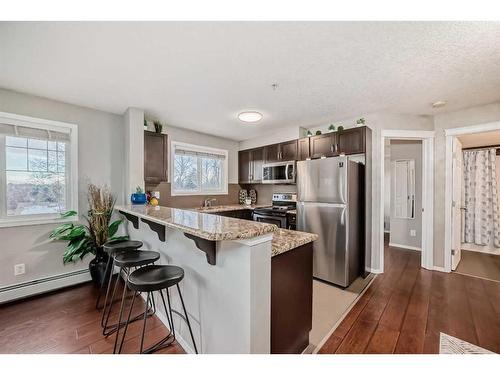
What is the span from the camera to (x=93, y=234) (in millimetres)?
2758

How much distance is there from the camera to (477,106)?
2.88 m

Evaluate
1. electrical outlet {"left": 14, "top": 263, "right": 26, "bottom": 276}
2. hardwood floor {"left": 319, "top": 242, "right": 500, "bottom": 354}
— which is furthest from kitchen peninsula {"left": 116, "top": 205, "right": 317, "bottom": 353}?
electrical outlet {"left": 14, "top": 263, "right": 26, "bottom": 276}

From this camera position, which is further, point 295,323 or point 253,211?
point 253,211

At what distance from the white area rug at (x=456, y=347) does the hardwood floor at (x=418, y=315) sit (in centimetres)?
5

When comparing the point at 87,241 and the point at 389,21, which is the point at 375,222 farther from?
the point at 87,241

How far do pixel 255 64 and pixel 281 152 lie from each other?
7.59ft

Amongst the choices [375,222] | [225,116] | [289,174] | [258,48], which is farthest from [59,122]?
[375,222]

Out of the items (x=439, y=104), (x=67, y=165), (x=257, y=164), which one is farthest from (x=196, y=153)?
(x=439, y=104)

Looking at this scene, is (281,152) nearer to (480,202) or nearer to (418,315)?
(418,315)

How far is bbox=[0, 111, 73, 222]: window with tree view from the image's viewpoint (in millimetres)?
2439

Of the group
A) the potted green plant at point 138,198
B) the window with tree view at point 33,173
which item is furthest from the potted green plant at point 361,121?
the window with tree view at point 33,173

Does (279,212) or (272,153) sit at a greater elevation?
(272,153)

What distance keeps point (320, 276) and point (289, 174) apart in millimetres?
1762
